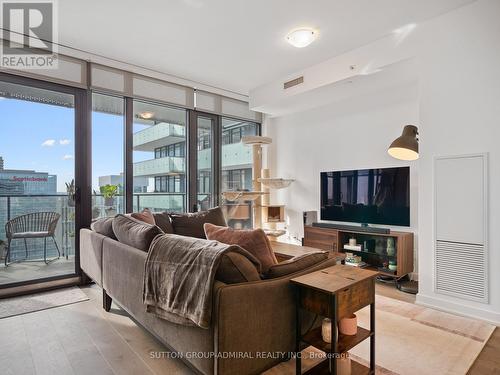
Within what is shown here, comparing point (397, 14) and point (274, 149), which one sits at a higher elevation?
point (397, 14)

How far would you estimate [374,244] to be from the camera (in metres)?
A: 3.88

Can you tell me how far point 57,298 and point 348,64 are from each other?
421 cm

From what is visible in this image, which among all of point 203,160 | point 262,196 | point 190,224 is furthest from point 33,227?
point 262,196

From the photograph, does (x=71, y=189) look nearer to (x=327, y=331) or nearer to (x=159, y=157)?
(x=159, y=157)

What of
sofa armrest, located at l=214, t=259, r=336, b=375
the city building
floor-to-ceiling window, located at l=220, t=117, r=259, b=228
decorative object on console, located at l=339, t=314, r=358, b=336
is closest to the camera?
sofa armrest, located at l=214, t=259, r=336, b=375

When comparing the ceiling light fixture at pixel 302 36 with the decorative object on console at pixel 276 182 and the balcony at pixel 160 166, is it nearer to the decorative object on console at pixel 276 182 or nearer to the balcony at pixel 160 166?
the decorative object on console at pixel 276 182

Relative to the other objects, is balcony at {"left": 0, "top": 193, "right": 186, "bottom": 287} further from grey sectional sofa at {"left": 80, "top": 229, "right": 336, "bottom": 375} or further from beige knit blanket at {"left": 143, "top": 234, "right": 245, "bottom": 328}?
beige knit blanket at {"left": 143, "top": 234, "right": 245, "bottom": 328}

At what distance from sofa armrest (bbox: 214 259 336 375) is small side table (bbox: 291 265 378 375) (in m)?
0.08

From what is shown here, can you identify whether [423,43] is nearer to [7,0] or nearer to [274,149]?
[274,149]

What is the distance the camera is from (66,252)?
12.0ft

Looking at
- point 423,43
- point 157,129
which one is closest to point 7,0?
point 157,129

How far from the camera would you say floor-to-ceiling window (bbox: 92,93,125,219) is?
3781 millimetres

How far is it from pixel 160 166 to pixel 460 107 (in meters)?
3.72

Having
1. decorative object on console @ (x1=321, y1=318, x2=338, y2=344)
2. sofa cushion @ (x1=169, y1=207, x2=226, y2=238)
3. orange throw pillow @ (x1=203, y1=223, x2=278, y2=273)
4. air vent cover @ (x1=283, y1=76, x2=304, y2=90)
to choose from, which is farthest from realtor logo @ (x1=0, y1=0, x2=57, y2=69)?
decorative object on console @ (x1=321, y1=318, x2=338, y2=344)
